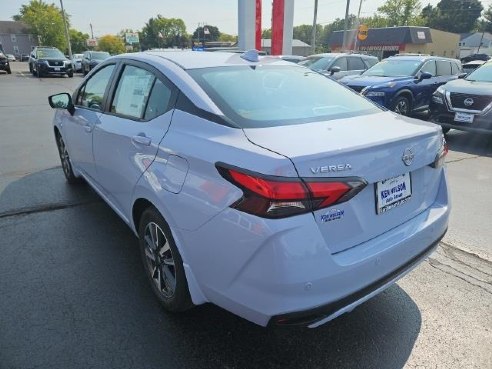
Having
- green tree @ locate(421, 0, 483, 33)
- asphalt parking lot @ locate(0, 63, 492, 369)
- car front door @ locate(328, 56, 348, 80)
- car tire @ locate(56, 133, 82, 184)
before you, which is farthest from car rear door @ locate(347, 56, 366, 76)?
green tree @ locate(421, 0, 483, 33)

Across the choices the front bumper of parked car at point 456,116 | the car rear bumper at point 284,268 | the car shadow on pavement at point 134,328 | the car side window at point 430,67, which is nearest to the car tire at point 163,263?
the car shadow on pavement at point 134,328

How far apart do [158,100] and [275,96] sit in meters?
0.80

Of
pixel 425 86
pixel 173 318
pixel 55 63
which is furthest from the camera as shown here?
pixel 55 63

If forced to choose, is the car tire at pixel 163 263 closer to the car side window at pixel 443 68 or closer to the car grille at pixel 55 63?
the car side window at pixel 443 68

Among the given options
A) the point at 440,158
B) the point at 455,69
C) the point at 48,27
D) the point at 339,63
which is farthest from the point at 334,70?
the point at 48,27

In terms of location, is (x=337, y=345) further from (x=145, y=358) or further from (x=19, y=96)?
(x=19, y=96)

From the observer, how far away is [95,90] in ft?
12.5

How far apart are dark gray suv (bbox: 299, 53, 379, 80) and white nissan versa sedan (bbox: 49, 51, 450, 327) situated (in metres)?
9.23

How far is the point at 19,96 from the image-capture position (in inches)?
591

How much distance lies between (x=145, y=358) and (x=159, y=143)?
126cm

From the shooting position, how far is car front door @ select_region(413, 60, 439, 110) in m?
9.79

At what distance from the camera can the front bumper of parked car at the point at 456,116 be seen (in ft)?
24.0

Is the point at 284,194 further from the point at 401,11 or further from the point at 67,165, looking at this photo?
the point at 401,11

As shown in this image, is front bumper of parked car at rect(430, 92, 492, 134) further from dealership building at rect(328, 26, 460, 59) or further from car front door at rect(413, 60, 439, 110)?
dealership building at rect(328, 26, 460, 59)
